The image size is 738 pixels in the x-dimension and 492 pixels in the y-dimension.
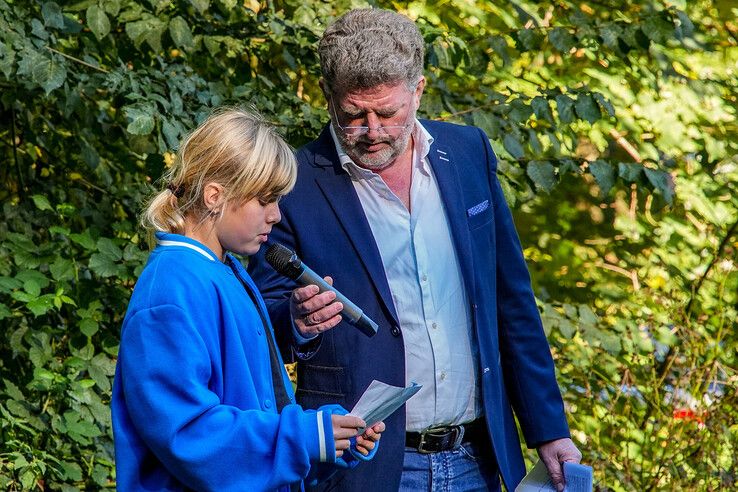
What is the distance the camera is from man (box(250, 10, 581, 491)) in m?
2.69

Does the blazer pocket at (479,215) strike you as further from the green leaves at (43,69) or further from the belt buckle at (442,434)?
the green leaves at (43,69)

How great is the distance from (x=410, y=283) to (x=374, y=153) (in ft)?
1.12

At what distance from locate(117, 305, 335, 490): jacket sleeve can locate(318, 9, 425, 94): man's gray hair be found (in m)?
0.96

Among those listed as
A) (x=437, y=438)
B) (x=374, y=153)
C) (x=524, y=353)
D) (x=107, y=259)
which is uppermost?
(x=374, y=153)

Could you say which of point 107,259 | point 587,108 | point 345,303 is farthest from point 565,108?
point 345,303

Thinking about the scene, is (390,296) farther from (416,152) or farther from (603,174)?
(603,174)

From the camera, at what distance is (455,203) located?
286 cm

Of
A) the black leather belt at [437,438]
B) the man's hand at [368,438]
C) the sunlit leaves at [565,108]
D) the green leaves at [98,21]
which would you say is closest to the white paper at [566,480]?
the black leather belt at [437,438]

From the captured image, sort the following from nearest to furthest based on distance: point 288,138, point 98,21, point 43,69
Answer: point 43,69
point 98,21
point 288,138

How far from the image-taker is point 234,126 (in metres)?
2.34

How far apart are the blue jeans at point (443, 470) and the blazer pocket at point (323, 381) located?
0.79 ft

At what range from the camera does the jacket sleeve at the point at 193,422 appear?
2.04m

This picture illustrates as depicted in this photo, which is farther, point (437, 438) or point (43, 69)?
point (43, 69)

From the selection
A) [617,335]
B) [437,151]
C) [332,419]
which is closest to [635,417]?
[617,335]
